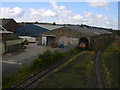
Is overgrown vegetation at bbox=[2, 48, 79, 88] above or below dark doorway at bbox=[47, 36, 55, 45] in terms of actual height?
below

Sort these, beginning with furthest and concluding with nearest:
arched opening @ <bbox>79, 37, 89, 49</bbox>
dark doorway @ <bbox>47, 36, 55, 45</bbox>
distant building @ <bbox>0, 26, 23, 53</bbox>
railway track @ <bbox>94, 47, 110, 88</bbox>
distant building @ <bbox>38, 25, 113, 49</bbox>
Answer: dark doorway @ <bbox>47, 36, 55, 45</bbox> < distant building @ <bbox>38, 25, 113, 49</bbox> < arched opening @ <bbox>79, 37, 89, 49</bbox> < distant building @ <bbox>0, 26, 23, 53</bbox> < railway track @ <bbox>94, 47, 110, 88</bbox>

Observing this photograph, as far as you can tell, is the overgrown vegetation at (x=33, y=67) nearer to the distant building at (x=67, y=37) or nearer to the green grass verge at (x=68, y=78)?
the green grass verge at (x=68, y=78)

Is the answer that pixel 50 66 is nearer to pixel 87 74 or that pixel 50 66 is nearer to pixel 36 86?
pixel 87 74

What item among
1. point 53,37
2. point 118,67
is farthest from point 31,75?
point 53,37

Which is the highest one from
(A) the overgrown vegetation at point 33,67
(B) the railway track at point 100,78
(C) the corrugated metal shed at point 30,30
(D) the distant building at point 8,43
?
(C) the corrugated metal shed at point 30,30

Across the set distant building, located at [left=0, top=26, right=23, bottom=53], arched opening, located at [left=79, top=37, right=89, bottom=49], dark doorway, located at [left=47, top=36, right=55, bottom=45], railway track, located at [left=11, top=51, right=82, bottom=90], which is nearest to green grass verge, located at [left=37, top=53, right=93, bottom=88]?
railway track, located at [left=11, top=51, right=82, bottom=90]

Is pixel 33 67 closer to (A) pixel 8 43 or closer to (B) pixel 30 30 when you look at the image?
(A) pixel 8 43

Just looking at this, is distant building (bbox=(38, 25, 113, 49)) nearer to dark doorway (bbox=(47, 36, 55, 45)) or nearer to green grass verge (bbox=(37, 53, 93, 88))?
dark doorway (bbox=(47, 36, 55, 45))

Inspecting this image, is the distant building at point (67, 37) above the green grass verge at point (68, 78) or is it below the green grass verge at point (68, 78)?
above

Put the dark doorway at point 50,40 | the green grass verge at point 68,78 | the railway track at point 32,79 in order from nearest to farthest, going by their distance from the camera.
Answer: the railway track at point 32,79, the green grass verge at point 68,78, the dark doorway at point 50,40

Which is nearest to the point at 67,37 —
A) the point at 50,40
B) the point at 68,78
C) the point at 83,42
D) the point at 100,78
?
the point at 83,42

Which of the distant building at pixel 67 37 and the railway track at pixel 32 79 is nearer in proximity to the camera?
the railway track at pixel 32 79

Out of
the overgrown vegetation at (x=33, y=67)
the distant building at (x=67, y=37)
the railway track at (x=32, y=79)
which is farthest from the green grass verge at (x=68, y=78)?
the distant building at (x=67, y=37)

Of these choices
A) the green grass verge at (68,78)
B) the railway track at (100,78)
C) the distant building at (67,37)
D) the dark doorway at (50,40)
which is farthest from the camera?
the dark doorway at (50,40)
